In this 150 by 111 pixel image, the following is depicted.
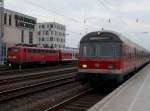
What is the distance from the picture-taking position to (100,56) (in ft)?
53.1

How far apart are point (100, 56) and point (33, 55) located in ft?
80.5

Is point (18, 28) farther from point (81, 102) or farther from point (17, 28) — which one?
point (81, 102)

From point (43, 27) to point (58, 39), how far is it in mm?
7225

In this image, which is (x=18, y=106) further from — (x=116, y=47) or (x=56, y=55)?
(x=56, y=55)

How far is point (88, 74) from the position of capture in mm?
16094

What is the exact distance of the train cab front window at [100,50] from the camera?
1608 cm

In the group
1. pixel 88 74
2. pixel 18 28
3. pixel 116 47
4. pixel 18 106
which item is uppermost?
pixel 18 28

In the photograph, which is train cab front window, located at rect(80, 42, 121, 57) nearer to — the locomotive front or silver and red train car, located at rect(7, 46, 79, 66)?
the locomotive front

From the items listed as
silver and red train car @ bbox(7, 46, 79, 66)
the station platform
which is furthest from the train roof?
silver and red train car @ bbox(7, 46, 79, 66)

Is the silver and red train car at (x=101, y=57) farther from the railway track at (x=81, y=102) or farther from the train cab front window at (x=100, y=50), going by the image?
the railway track at (x=81, y=102)

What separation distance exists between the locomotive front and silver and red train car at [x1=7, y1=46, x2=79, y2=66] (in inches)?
853

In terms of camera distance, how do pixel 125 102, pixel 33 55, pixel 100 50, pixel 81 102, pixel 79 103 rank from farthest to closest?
pixel 33 55, pixel 100 50, pixel 81 102, pixel 79 103, pixel 125 102

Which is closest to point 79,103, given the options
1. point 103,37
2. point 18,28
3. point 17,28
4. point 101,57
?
point 101,57

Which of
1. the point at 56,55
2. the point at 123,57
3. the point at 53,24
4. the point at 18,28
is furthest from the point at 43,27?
the point at 123,57
